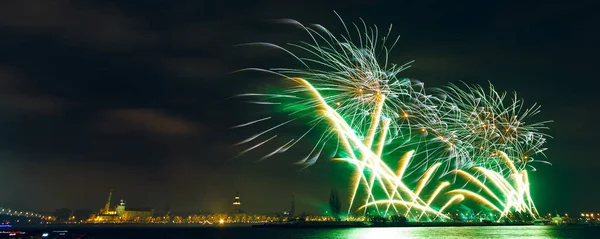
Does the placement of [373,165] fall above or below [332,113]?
below

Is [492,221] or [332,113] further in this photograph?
[492,221]

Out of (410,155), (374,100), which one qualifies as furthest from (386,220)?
(374,100)

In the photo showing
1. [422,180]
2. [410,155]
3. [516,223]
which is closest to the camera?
[410,155]

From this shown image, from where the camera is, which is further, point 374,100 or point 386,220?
point 386,220

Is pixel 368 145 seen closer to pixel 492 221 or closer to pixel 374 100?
pixel 374 100

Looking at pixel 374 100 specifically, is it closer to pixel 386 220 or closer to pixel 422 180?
pixel 422 180

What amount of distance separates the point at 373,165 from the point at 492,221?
165510mm

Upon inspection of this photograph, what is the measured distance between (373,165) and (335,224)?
143047 millimetres

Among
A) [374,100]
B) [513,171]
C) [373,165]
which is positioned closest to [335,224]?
[513,171]

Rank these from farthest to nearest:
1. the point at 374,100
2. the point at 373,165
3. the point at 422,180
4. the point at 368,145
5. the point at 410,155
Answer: the point at 422,180 < the point at 410,155 < the point at 373,165 < the point at 368,145 < the point at 374,100

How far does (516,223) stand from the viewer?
189 metres

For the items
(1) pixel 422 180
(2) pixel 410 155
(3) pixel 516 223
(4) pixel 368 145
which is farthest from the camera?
(3) pixel 516 223

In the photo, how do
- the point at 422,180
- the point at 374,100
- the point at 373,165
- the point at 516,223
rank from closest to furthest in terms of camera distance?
the point at 374,100 → the point at 373,165 → the point at 422,180 → the point at 516,223

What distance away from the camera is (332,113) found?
4741 centimetres
